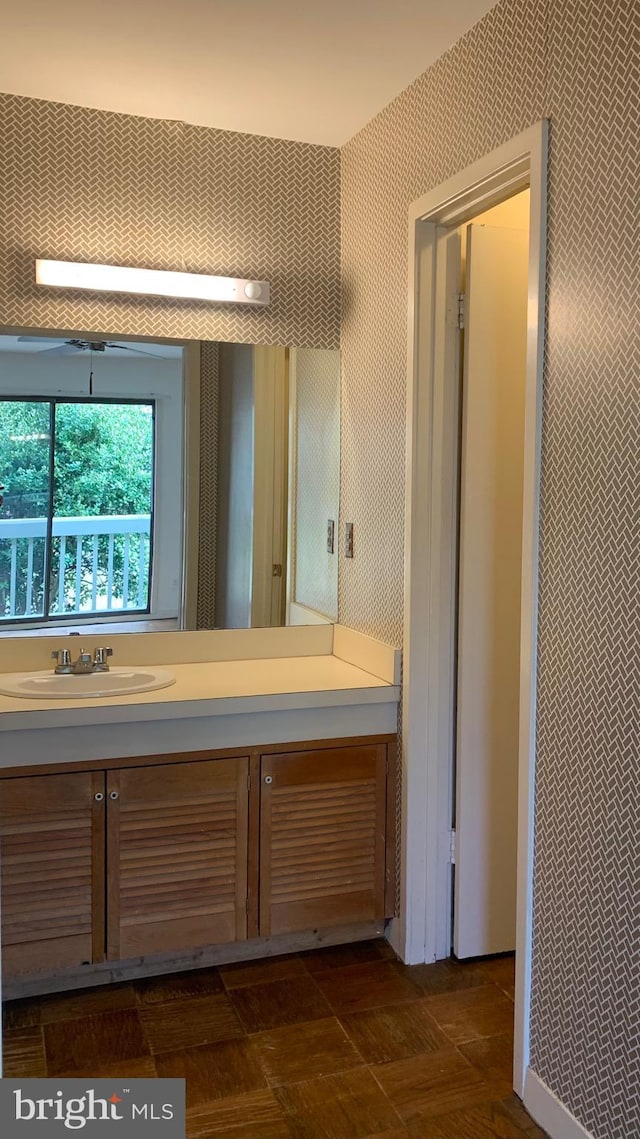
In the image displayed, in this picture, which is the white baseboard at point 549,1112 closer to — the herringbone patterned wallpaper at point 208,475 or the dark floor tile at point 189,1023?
the dark floor tile at point 189,1023

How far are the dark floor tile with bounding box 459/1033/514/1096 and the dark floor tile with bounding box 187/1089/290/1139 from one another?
464mm

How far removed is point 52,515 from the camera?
2.64 m

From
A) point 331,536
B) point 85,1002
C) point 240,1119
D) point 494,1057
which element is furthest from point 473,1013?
point 331,536

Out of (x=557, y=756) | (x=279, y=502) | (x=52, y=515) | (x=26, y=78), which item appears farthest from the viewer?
(x=279, y=502)

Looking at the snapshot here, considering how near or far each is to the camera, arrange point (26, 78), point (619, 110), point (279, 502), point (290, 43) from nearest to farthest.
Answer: point (619, 110) < point (290, 43) < point (26, 78) < point (279, 502)

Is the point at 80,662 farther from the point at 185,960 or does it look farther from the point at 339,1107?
the point at 339,1107

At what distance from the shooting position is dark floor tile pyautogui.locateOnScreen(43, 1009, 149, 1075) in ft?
6.68

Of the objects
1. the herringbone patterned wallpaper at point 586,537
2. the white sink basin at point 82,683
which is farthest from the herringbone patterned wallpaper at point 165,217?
the white sink basin at point 82,683

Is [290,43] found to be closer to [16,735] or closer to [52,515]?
[52,515]

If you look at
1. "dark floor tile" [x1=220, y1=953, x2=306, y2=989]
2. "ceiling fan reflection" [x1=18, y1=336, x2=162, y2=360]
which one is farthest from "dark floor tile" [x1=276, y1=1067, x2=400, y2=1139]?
"ceiling fan reflection" [x1=18, y1=336, x2=162, y2=360]

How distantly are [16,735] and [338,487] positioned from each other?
129 cm

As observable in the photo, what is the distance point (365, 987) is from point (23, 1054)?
0.84 meters

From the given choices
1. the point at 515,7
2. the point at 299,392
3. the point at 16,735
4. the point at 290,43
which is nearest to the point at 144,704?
the point at 16,735

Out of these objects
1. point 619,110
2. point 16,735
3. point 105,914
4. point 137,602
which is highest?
point 619,110
